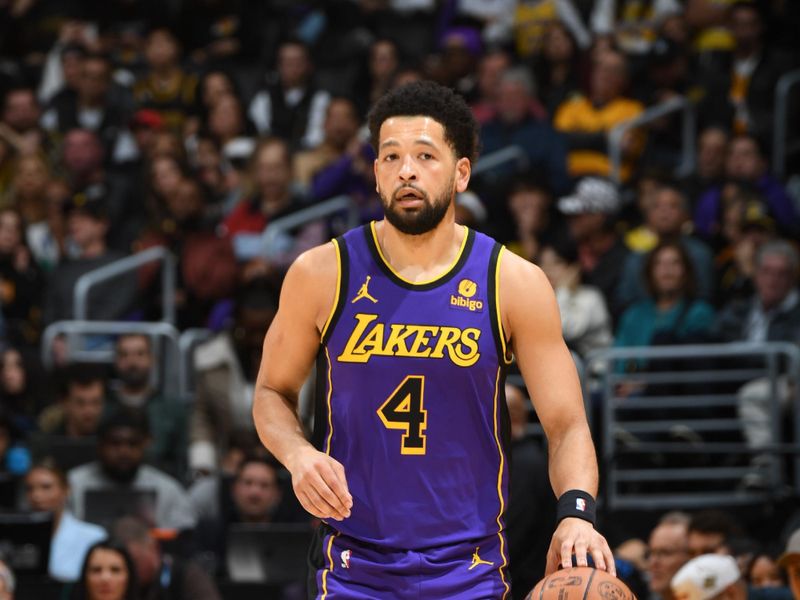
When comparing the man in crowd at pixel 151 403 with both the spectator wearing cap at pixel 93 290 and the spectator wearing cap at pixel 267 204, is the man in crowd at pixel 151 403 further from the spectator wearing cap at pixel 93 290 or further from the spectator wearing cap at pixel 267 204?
the spectator wearing cap at pixel 267 204

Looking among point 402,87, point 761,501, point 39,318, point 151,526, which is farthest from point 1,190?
point 402,87

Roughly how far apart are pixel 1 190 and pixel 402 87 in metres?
10.2

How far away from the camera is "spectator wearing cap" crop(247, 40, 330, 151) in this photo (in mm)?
15031

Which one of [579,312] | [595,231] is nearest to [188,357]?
[579,312]

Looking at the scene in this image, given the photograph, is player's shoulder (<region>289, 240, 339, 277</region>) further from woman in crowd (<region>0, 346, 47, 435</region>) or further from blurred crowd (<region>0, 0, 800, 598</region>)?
woman in crowd (<region>0, 346, 47, 435</region>)

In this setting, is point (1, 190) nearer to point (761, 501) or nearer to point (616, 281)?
point (616, 281)

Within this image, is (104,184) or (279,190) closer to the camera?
(279,190)

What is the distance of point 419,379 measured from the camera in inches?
189

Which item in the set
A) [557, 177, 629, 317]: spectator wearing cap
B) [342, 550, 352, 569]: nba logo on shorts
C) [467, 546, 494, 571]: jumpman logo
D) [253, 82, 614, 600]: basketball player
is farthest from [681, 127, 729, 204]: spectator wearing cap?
[342, 550, 352, 569]: nba logo on shorts

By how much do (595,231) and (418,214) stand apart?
758 cm

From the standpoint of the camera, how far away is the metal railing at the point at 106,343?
1205 cm

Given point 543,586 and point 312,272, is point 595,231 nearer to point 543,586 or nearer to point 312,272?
point 312,272

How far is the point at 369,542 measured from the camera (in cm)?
480

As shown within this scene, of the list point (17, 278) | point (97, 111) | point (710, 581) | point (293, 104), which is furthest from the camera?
point (97, 111)
